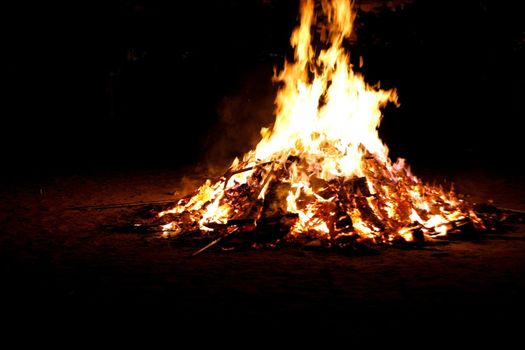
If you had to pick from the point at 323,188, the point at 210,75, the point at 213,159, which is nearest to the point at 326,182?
the point at 323,188

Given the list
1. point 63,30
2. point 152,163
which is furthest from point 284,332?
point 63,30

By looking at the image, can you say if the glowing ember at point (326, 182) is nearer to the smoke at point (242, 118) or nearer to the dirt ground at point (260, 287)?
the dirt ground at point (260, 287)

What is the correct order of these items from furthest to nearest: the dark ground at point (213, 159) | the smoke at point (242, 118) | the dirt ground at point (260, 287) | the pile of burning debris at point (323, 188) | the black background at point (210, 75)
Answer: the black background at point (210, 75) < the smoke at point (242, 118) < the pile of burning debris at point (323, 188) < the dark ground at point (213, 159) < the dirt ground at point (260, 287)

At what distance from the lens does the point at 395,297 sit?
5039 millimetres

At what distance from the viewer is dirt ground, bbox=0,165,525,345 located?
4.47 metres

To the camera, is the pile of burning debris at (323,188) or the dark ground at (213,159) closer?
the dark ground at (213,159)

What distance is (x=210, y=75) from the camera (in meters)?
20.5

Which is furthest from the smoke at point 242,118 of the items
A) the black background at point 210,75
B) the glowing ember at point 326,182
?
the glowing ember at point 326,182

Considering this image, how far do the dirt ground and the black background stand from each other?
7.87 meters

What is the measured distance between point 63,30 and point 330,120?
1157 centimetres

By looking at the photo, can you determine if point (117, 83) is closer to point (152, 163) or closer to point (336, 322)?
point (152, 163)

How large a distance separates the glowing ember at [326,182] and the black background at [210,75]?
640 cm

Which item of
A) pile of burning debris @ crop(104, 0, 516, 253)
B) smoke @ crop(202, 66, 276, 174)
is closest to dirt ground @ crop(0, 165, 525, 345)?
pile of burning debris @ crop(104, 0, 516, 253)

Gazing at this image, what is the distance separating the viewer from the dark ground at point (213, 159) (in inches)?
186
